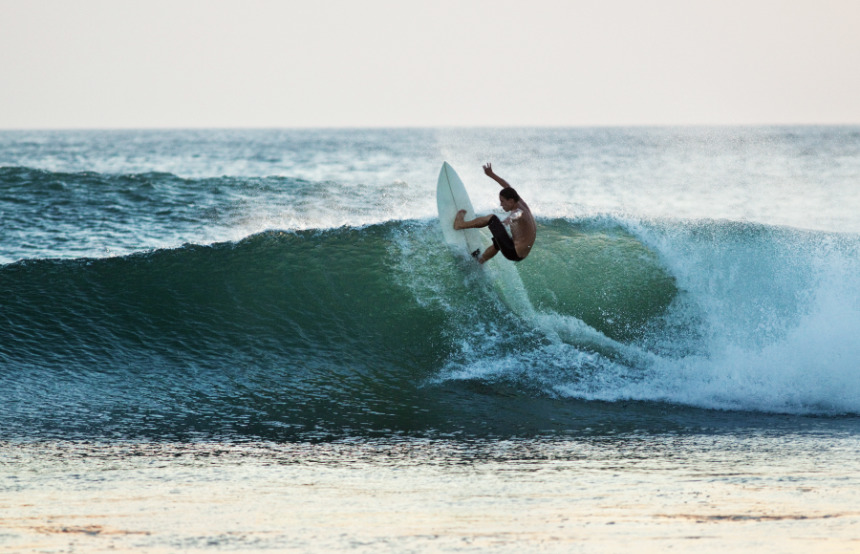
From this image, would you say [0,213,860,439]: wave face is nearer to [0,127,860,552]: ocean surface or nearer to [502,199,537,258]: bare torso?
[0,127,860,552]: ocean surface

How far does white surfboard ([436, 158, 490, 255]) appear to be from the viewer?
29.1 ft

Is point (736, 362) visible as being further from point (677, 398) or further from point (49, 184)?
point (49, 184)

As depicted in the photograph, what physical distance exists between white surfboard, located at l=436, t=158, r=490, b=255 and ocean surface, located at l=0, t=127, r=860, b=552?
22 cm

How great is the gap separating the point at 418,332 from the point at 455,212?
5.10ft

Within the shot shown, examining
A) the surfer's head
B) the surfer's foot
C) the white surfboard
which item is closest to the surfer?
the surfer's head

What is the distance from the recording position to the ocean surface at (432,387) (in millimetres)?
3895

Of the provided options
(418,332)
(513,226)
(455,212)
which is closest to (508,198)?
(513,226)

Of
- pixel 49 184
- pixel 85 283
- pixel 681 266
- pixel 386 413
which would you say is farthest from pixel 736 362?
pixel 49 184

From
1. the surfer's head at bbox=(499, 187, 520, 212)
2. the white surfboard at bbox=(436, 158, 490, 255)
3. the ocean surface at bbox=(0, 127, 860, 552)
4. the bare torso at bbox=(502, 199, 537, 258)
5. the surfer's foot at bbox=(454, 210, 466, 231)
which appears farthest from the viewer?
the white surfboard at bbox=(436, 158, 490, 255)

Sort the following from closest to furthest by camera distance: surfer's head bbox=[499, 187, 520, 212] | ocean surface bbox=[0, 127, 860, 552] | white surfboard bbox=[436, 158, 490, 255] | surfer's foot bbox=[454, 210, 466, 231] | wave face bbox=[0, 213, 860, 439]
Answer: ocean surface bbox=[0, 127, 860, 552], wave face bbox=[0, 213, 860, 439], surfer's head bbox=[499, 187, 520, 212], surfer's foot bbox=[454, 210, 466, 231], white surfboard bbox=[436, 158, 490, 255]

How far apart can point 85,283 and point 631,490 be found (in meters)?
7.19

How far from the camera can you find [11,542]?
141 inches

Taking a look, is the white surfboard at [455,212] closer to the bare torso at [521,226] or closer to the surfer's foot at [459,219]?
the surfer's foot at [459,219]

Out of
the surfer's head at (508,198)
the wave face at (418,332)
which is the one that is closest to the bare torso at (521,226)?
the surfer's head at (508,198)
